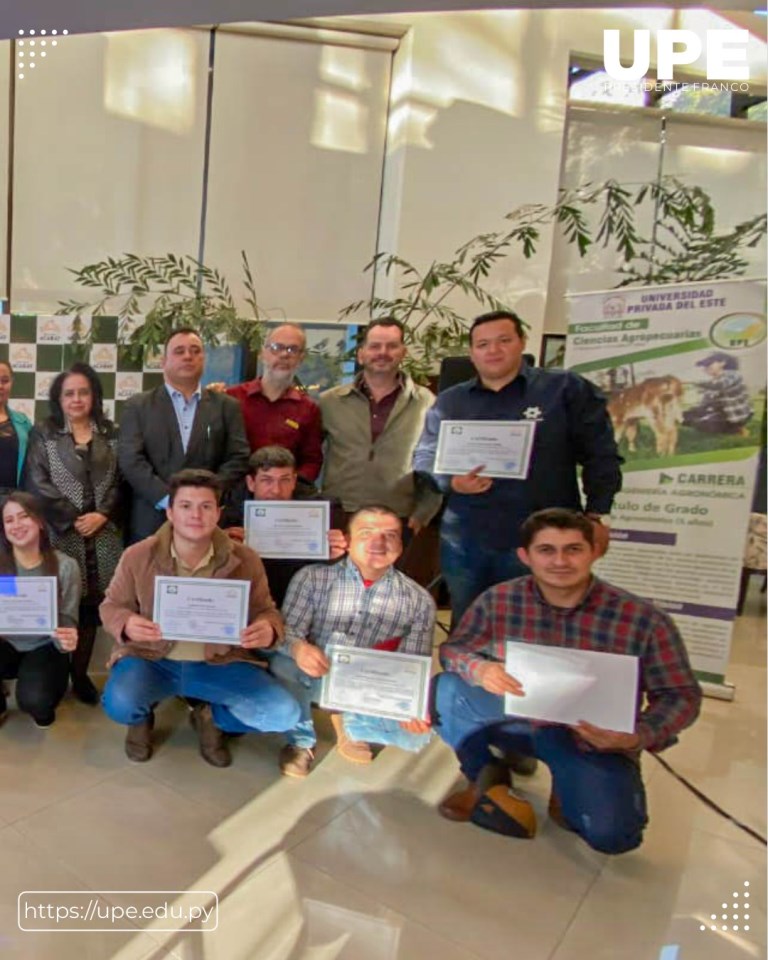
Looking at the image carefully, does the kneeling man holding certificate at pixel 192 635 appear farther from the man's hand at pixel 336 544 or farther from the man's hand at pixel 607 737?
the man's hand at pixel 607 737

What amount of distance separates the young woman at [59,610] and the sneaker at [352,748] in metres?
0.90

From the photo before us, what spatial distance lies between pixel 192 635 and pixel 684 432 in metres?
2.08

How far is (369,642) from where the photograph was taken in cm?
203

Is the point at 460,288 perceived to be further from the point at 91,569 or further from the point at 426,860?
the point at 426,860

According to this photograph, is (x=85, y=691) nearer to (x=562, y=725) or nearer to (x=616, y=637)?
(x=562, y=725)

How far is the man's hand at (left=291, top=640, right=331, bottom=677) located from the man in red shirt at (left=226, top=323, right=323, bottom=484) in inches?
26.9

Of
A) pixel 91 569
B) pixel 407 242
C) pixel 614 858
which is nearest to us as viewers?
pixel 614 858

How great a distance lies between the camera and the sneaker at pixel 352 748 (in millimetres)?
2129

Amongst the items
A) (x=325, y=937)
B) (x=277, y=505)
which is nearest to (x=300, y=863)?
(x=325, y=937)

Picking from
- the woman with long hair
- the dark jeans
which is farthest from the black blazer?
the dark jeans

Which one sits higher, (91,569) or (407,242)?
(407,242)

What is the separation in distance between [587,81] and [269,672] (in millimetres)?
3132

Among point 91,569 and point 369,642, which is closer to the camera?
point 369,642

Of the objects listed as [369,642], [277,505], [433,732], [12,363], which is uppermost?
[12,363]
